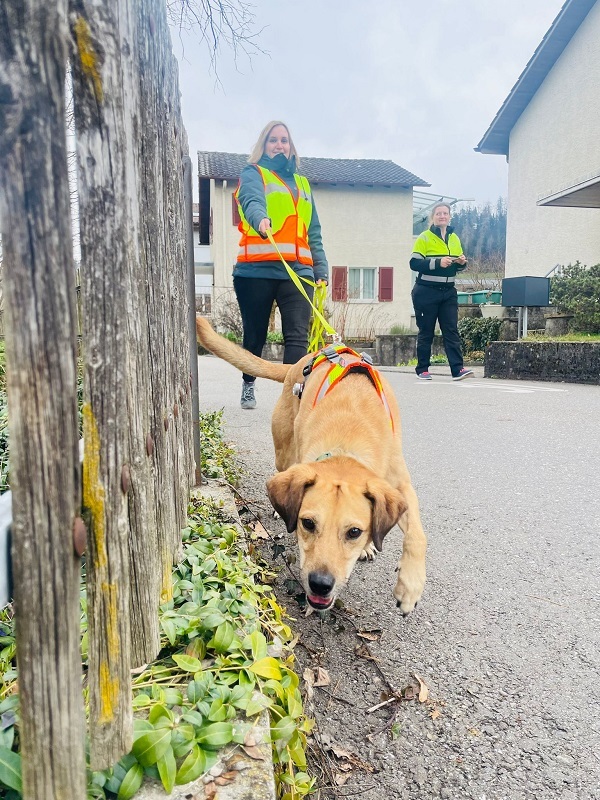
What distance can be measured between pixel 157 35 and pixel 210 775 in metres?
1.92

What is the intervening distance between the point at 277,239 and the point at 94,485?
4543 millimetres

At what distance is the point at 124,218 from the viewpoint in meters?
1.12

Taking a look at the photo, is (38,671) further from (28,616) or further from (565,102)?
(565,102)

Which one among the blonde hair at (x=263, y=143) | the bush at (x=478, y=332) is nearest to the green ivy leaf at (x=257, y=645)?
the blonde hair at (x=263, y=143)

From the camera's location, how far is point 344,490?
2.49m

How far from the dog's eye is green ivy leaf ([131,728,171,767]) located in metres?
1.31

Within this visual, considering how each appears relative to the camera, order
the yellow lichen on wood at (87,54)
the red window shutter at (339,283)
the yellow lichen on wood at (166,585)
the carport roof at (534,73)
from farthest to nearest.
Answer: the red window shutter at (339,283) → the carport roof at (534,73) → the yellow lichen on wood at (166,585) → the yellow lichen on wood at (87,54)

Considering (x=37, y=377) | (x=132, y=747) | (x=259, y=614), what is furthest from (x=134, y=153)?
(x=259, y=614)

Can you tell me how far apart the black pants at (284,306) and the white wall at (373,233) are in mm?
22805

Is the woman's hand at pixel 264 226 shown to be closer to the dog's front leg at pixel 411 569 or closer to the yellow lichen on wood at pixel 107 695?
the dog's front leg at pixel 411 569

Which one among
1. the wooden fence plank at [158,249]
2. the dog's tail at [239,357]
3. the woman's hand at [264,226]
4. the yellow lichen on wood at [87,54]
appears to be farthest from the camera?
the woman's hand at [264,226]

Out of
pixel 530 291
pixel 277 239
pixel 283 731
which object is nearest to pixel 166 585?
pixel 283 731

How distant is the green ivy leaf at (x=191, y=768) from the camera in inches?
46.5

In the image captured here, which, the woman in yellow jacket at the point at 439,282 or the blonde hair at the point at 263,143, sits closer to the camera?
the blonde hair at the point at 263,143
